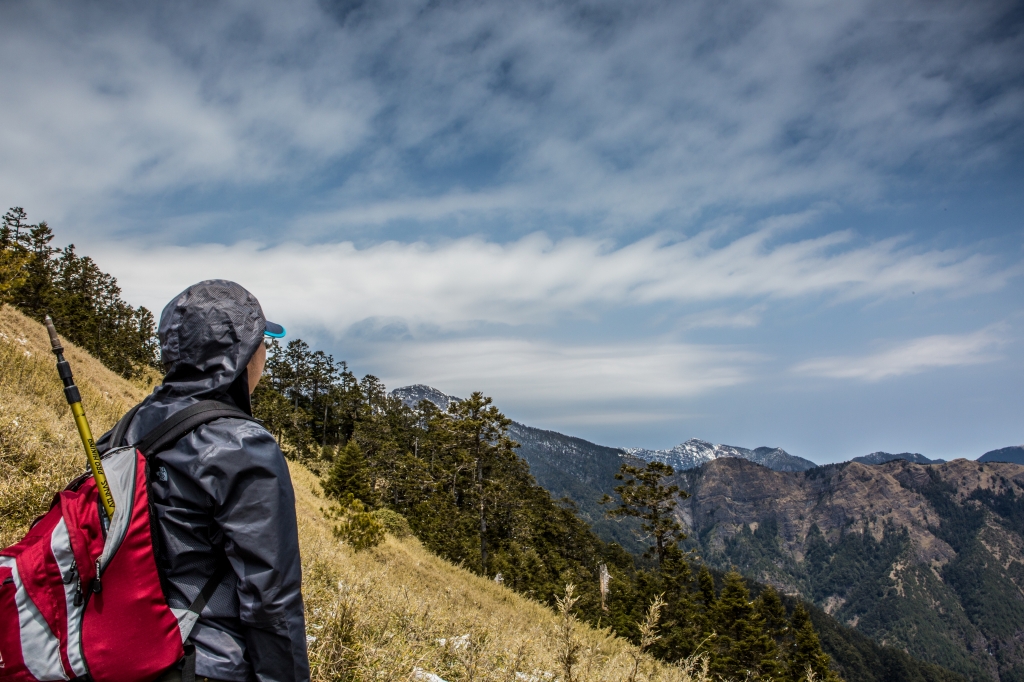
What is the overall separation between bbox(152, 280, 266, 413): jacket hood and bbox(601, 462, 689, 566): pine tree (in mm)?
24132

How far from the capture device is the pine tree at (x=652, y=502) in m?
24.9

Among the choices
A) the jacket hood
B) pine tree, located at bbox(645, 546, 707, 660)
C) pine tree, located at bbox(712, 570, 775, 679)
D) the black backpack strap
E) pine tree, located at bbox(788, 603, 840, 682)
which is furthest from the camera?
pine tree, located at bbox(788, 603, 840, 682)

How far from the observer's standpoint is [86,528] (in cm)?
173

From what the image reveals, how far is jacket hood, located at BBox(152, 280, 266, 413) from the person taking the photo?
6.81ft

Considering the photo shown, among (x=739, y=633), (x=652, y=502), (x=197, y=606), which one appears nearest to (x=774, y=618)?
(x=739, y=633)

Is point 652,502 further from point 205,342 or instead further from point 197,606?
point 205,342

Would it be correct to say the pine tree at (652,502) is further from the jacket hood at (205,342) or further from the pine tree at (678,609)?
the jacket hood at (205,342)

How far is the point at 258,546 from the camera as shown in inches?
71.9

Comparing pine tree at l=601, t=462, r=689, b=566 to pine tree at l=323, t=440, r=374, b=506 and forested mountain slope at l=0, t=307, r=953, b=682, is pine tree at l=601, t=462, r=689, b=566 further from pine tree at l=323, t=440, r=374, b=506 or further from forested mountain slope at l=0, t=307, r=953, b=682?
forested mountain slope at l=0, t=307, r=953, b=682

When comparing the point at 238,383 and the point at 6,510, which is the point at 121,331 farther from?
the point at 238,383

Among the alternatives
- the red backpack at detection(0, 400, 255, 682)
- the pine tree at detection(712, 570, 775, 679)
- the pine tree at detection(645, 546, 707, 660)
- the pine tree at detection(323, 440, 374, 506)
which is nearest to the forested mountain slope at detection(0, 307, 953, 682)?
the red backpack at detection(0, 400, 255, 682)

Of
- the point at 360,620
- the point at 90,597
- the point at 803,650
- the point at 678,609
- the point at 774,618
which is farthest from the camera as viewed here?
the point at 774,618

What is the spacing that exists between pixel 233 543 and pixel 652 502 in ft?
85.2

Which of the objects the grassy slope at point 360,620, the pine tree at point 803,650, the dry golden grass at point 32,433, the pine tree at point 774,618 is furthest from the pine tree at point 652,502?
the dry golden grass at point 32,433
